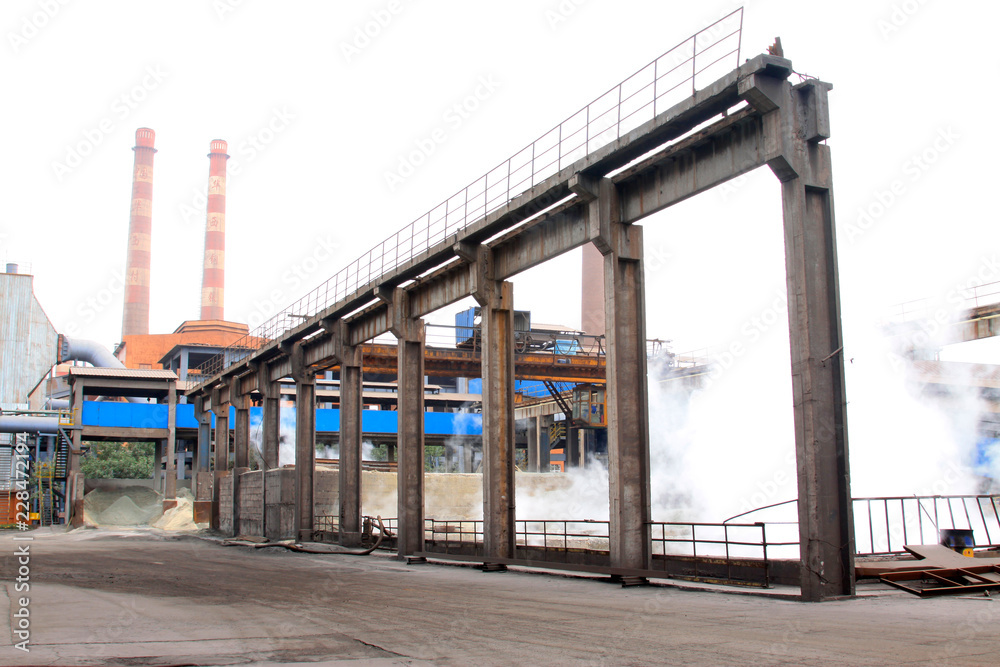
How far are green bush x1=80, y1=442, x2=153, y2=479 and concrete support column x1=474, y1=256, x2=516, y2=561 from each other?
56466 mm

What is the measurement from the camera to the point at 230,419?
5488 centimetres

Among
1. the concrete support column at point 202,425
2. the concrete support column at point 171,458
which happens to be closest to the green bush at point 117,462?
the concrete support column at point 202,425

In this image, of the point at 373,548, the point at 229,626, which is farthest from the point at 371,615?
the point at 373,548

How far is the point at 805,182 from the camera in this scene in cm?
1302

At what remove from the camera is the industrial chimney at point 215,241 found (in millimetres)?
77188

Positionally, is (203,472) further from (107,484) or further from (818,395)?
(818,395)

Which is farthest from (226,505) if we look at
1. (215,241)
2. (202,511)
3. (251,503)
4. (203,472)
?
(215,241)

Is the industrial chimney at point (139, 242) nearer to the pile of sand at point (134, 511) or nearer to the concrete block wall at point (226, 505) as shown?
the pile of sand at point (134, 511)

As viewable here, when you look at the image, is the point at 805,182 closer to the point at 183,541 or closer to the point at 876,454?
the point at 876,454

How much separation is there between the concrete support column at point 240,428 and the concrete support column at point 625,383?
29.6 metres

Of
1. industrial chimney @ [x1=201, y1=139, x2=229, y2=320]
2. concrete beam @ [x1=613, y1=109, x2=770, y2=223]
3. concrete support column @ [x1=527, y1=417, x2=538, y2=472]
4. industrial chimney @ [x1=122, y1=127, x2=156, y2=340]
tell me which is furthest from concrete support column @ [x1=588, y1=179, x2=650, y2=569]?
industrial chimney @ [x1=122, y1=127, x2=156, y2=340]

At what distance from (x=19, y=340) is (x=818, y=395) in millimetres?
57566

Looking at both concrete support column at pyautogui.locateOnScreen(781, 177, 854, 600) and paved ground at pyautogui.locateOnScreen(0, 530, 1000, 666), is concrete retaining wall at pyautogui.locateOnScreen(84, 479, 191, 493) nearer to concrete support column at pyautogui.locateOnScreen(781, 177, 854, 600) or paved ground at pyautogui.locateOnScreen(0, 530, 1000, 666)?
paved ground at pyautogui.locateOnScreen(0, 530, 1000, 666)

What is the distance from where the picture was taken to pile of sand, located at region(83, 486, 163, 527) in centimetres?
4831
